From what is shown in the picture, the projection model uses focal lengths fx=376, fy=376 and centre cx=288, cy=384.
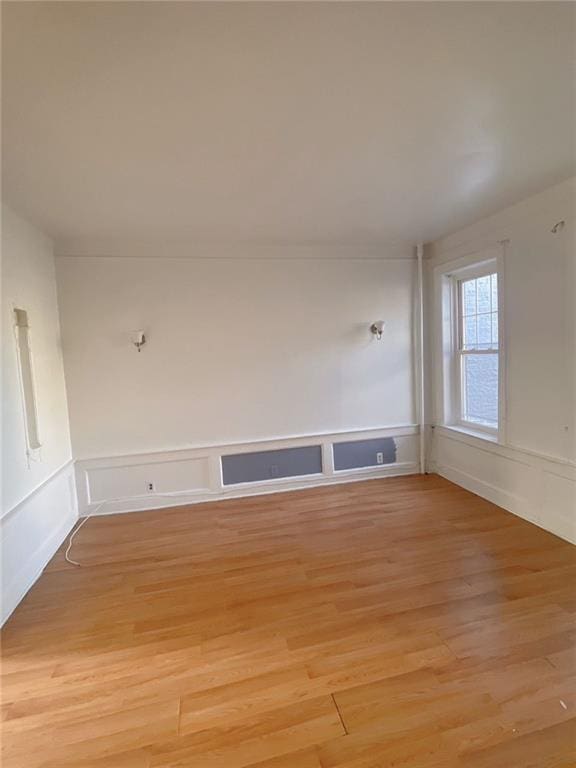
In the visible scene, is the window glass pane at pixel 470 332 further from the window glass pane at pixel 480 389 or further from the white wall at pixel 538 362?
the white wall at pixel 538 362

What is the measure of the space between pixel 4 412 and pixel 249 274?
97.1 inches

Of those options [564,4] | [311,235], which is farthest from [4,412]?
[564,4]

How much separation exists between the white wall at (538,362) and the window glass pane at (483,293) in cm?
36

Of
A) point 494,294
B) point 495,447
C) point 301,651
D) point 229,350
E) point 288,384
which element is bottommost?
point 301,651

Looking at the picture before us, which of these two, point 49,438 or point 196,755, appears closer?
point 196,755

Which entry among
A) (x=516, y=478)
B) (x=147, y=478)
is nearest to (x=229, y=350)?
(x=147, y=478)

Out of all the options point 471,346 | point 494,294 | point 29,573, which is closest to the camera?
point 29,573

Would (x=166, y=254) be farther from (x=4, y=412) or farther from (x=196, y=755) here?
(x=196, y=755)

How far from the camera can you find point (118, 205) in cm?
278

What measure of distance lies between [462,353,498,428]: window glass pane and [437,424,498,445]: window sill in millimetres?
97

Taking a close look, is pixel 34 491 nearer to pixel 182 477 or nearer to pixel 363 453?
pixel 182 477

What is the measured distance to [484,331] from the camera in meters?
3.83

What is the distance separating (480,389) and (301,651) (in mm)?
3087

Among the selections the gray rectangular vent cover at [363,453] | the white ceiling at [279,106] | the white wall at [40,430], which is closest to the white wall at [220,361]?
the gray rectangular vent cover at [363,453]
